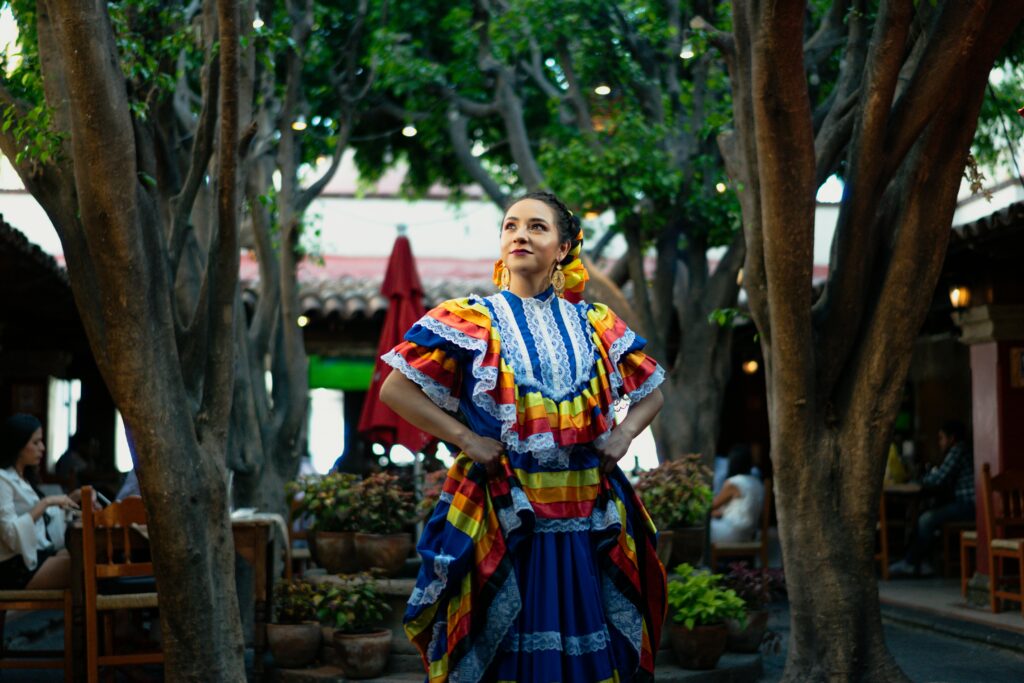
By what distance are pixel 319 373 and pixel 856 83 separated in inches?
494

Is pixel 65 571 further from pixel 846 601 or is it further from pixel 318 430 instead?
pixel 318 430

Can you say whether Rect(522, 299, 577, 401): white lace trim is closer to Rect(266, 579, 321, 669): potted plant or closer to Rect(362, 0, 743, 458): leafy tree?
Rect(266, 579, 321, 669): potted plant

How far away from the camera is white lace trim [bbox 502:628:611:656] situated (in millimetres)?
3752

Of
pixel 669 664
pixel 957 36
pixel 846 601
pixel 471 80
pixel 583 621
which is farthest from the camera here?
pixel 471 80

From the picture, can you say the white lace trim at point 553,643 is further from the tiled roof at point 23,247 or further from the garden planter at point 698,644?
the tiled roof at point 23,247

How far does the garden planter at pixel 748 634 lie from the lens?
25.7 feet

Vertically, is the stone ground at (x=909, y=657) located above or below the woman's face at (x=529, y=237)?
below

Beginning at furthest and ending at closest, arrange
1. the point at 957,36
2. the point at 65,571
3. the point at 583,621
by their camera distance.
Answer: the point at 65,571 < the point at 957,36 < the point at 583,621

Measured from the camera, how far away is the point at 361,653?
7.07 meters

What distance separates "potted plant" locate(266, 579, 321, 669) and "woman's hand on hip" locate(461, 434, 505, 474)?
12.8ft

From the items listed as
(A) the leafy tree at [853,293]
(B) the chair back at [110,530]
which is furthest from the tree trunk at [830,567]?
(B) the chair back at [110,530]

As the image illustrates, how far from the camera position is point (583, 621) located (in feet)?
12.5

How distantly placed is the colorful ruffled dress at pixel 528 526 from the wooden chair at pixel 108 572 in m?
2.95

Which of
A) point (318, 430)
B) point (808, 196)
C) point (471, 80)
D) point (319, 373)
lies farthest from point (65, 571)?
point (318, 430)
